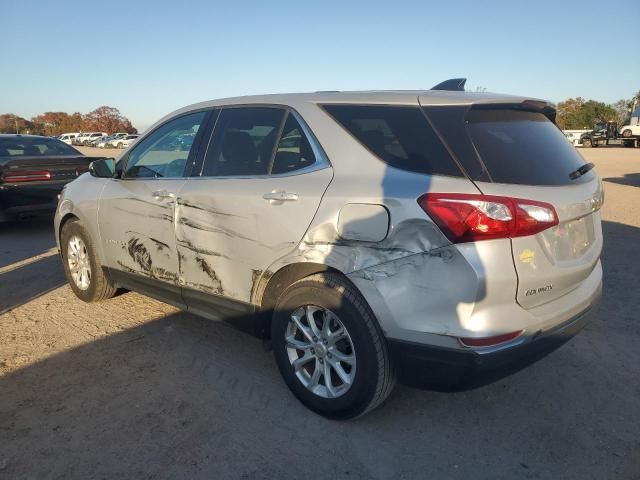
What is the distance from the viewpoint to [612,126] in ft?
138

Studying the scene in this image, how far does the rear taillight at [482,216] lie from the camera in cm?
232

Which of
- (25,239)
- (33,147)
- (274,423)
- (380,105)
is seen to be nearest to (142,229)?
(274,423)

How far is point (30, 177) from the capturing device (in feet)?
24.8

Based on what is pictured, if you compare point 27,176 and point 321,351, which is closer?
point 321,351

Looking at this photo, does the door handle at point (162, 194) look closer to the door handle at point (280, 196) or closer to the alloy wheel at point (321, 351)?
the door handle at point (280, 196)

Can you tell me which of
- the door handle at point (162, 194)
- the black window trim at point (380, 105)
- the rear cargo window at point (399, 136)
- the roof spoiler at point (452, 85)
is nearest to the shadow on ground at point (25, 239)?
the door handle at point (162, 194)

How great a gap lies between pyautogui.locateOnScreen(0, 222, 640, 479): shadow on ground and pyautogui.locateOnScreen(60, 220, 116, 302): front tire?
891mm

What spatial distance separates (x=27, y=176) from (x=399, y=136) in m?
6.78

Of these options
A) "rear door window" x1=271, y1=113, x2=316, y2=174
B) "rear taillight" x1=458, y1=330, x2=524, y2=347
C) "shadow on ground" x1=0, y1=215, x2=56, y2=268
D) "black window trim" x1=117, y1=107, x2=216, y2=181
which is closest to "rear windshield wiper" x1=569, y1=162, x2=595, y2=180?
"rear taillight" x1=458, y1=330, x2=524, y2=347

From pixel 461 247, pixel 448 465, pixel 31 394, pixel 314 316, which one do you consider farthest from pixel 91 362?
pixel 461 247

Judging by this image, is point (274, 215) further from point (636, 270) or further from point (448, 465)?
point (636, 270)

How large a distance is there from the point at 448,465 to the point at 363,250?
45.0 inches

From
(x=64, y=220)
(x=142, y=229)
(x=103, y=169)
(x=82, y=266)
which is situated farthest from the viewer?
(x=64, y=220)

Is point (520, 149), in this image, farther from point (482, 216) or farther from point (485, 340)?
point (485, 340)
